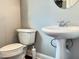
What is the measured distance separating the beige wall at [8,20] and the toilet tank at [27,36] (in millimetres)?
252

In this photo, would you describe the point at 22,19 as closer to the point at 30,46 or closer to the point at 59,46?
the point at 30,46

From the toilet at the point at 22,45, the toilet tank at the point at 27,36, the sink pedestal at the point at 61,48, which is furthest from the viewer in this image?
the toilet tank at the point at 27,36

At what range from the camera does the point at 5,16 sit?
2.78 metres

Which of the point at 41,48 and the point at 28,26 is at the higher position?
the point at 28,26

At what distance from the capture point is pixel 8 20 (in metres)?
2.84

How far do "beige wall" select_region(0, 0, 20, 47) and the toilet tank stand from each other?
0.83 feet

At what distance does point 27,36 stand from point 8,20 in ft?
1.74

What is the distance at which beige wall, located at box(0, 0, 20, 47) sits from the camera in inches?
108

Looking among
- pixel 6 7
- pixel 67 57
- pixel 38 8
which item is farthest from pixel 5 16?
pixel 67 57

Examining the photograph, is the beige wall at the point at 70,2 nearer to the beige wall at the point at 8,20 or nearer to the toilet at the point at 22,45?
the toilet at the point at 22,45

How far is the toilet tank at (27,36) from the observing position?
2.70 m

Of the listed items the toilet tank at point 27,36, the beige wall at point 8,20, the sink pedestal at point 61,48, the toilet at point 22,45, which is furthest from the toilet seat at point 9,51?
the sink pedestal at point 61,48

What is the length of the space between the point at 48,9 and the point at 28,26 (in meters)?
0.66

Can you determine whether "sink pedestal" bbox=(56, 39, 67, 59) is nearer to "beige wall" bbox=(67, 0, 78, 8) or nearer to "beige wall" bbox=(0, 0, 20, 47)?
"beige wall" bbox=(67, 0, 78, 8)
